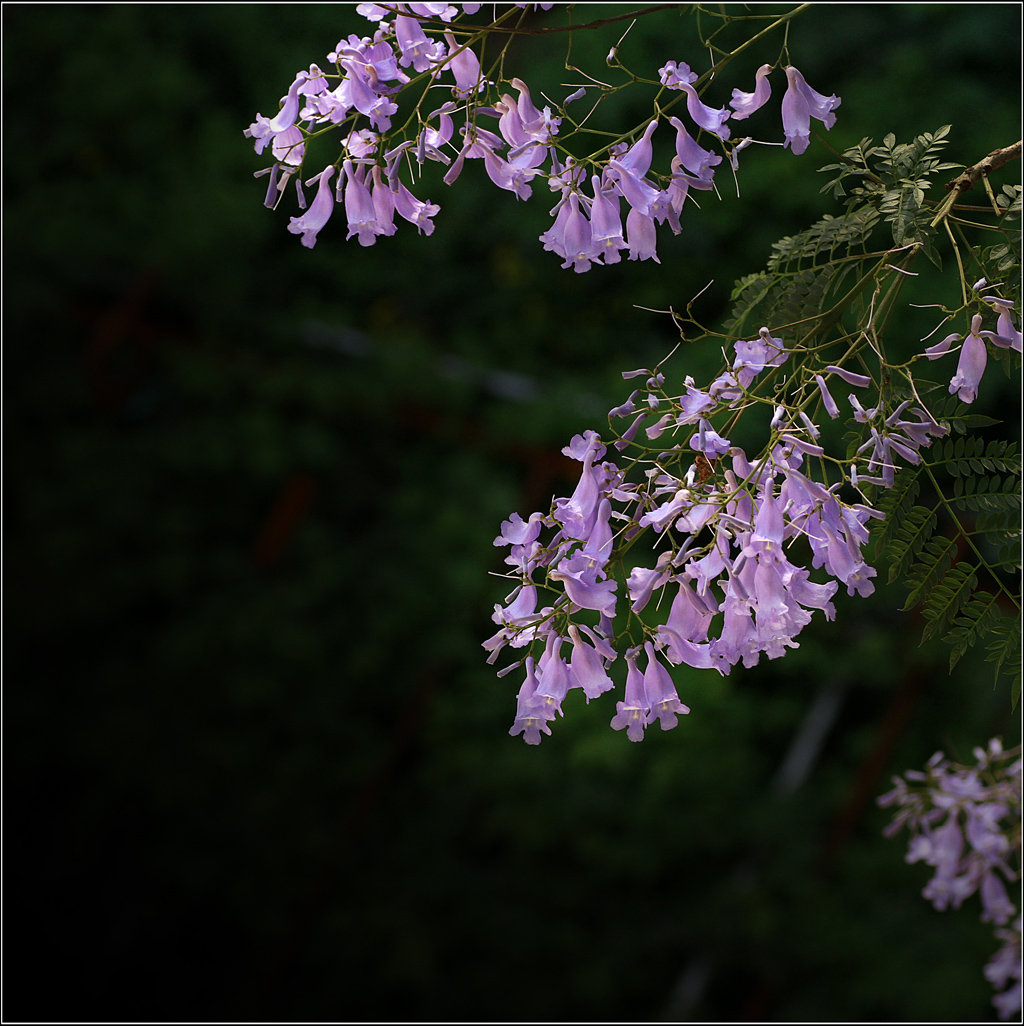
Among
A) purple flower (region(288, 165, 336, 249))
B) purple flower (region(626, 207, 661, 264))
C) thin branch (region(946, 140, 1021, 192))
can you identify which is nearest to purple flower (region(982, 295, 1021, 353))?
thin branch (region(946, 140, 1021, 192))

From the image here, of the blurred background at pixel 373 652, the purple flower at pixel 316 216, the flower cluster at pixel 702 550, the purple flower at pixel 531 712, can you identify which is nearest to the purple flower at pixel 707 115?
the flower cluster at pixel 702 550

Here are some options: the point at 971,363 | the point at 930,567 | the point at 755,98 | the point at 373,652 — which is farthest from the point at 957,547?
the point at 373,652

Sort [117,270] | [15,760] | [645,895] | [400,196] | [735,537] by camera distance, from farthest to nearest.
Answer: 1. [117,270]
2. [15,760]
3. [645,895]
4. [400,196]
5. [735,537]

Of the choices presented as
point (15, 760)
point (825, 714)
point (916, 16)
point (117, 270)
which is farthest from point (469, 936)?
point (916, 16)

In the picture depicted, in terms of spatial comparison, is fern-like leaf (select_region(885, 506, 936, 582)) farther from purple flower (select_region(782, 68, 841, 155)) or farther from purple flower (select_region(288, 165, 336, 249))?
purple flower (select_region(288, 165, 336, 249))

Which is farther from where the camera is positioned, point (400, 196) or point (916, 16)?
point (916, 16)

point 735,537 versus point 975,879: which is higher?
point 735,537

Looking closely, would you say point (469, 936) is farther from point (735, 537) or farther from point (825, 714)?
point (735, 537)
